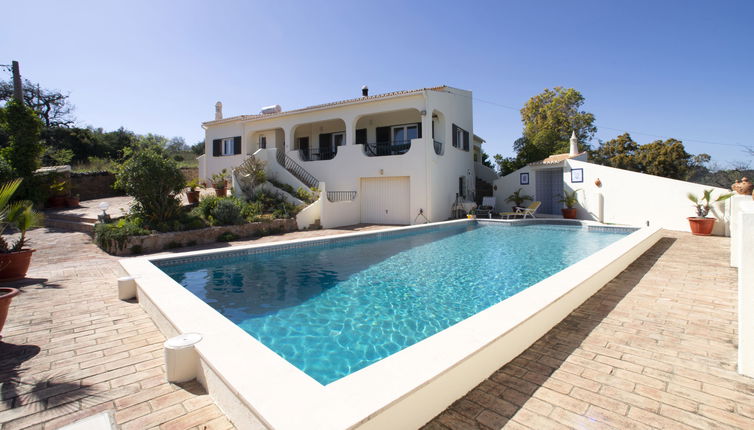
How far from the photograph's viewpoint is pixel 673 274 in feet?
20.7

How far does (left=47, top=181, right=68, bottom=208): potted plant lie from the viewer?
51.6ft

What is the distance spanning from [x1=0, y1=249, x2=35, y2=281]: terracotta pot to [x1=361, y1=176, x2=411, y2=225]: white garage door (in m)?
12.6

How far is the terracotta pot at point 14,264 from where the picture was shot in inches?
234

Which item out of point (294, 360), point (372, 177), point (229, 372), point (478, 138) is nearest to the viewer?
point (229, 372)

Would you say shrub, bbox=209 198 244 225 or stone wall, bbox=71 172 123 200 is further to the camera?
stone wall, bbox=71 172 123 200

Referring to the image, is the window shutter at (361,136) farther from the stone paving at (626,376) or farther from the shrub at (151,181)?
the stone paving at (626,376)

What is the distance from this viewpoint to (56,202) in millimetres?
15961

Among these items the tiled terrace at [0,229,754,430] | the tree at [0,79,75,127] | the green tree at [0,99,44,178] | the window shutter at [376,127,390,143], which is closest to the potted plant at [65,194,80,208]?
the green tree at [0,99,44,178]

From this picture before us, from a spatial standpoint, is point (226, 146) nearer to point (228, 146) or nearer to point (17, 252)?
point (228, 146)

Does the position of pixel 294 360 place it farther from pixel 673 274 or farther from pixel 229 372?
pixel 673 274

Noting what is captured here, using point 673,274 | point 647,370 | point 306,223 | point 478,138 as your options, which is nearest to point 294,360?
point 647,370

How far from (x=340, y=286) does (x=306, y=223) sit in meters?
8.03

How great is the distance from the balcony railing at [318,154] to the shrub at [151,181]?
31.5 ft

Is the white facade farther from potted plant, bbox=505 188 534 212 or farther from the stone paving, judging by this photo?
the stone paving
